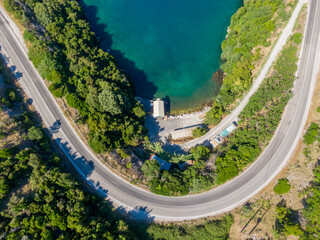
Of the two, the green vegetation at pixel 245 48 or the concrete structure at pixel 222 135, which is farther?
the green vegetation at pixel 245 48

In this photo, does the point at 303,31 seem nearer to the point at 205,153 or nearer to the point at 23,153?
the point at 205,153

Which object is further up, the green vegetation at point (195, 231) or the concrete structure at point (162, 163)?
the concrete structure at point (162, 163)

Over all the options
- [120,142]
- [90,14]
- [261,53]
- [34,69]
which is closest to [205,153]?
[120,142]

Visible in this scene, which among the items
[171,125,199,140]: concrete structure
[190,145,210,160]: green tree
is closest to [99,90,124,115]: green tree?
[171,125,199,140]: concrete structure

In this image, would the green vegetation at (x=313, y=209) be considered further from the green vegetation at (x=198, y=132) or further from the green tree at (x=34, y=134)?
the green tree at (x=34, y=134)

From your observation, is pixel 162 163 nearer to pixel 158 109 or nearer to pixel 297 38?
pixel 158 109

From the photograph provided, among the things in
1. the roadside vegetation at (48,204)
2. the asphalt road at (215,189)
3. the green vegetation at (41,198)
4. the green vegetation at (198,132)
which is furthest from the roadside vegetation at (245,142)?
the green vegetation at (41,198)

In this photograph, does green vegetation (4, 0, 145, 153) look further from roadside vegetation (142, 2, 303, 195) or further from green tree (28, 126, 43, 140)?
roadside vegetation (142, 2, 303, 195)
